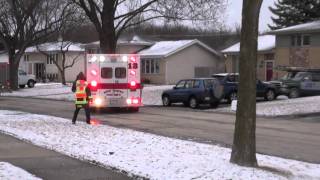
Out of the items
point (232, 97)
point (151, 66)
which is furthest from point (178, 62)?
point (232, 97)

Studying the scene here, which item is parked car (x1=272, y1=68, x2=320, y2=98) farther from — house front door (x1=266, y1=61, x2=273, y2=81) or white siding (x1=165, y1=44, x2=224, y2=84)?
white siding (x1=165, y1=44, x2=224, y2=84)

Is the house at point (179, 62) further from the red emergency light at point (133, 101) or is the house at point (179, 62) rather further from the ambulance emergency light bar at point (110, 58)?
the red emergency light at point (133, 101)

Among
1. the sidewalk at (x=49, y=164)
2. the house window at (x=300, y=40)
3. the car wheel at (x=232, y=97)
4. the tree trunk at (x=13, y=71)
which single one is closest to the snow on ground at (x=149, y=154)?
the sidewalk at (x=49, y=164)

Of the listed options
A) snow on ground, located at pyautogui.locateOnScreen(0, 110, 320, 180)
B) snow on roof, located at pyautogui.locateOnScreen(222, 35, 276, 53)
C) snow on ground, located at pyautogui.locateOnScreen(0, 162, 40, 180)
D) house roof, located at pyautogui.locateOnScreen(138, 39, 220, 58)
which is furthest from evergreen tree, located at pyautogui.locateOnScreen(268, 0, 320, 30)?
snow on ground, located at pyautogui.locateOnScreen(0, 162, 40, 180)

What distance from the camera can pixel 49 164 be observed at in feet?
37.4

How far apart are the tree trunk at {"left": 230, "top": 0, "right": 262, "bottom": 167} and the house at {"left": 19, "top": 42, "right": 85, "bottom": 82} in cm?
6493

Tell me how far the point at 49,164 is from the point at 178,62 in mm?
49869

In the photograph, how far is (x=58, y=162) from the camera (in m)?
11.6

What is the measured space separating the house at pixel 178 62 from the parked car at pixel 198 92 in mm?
28440

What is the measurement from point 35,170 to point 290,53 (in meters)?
38.8

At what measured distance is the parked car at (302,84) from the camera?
110 ft

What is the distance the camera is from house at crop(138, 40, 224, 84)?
60281mm

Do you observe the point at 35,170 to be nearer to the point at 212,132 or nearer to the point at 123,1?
the point at 212,132

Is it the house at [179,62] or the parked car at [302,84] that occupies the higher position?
the house at [179,62]
